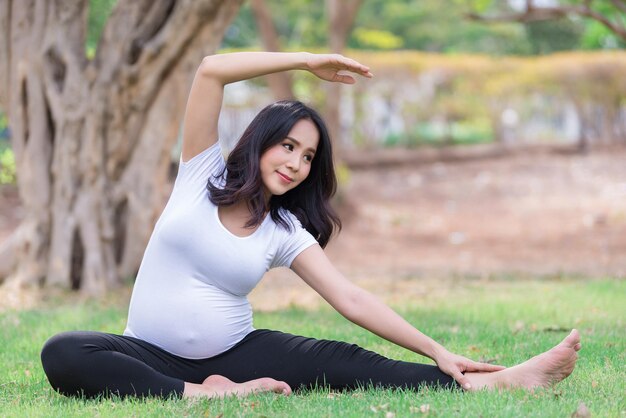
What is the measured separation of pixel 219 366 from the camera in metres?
3.87

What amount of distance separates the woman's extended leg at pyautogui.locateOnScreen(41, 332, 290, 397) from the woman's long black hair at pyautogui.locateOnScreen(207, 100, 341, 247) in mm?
636

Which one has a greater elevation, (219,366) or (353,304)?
(353,304)

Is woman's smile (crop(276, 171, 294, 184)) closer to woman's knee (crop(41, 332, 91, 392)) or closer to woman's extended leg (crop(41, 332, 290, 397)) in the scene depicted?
woman's extended leg (crop(41, 332, 290, 397))

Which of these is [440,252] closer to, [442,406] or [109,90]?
[109,90]

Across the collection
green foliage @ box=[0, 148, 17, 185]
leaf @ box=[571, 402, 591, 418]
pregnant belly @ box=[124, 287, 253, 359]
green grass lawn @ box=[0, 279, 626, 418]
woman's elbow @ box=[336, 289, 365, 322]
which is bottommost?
green foliage @ box=[0, 148, 17, 185]

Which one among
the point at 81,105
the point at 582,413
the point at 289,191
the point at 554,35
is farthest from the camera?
the point at 554,35

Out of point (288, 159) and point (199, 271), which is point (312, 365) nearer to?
point (199, 271)

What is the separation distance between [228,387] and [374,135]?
777 inches

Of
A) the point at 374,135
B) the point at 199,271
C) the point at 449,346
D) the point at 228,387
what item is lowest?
the point at 374,135

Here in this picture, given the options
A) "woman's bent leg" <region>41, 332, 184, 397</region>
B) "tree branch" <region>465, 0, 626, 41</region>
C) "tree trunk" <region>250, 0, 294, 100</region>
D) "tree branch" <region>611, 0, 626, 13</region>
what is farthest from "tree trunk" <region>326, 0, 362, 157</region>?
"woman's bent leg" <region>41, 332, 184, 397</region>

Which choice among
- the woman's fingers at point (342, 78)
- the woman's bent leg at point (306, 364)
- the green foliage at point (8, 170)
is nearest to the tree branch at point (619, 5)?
the green foliage at point (8, 170)

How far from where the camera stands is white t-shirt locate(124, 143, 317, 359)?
3703 mm

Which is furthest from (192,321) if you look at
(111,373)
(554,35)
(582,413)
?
(554,35)

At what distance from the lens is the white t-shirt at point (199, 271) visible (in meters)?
3.70
